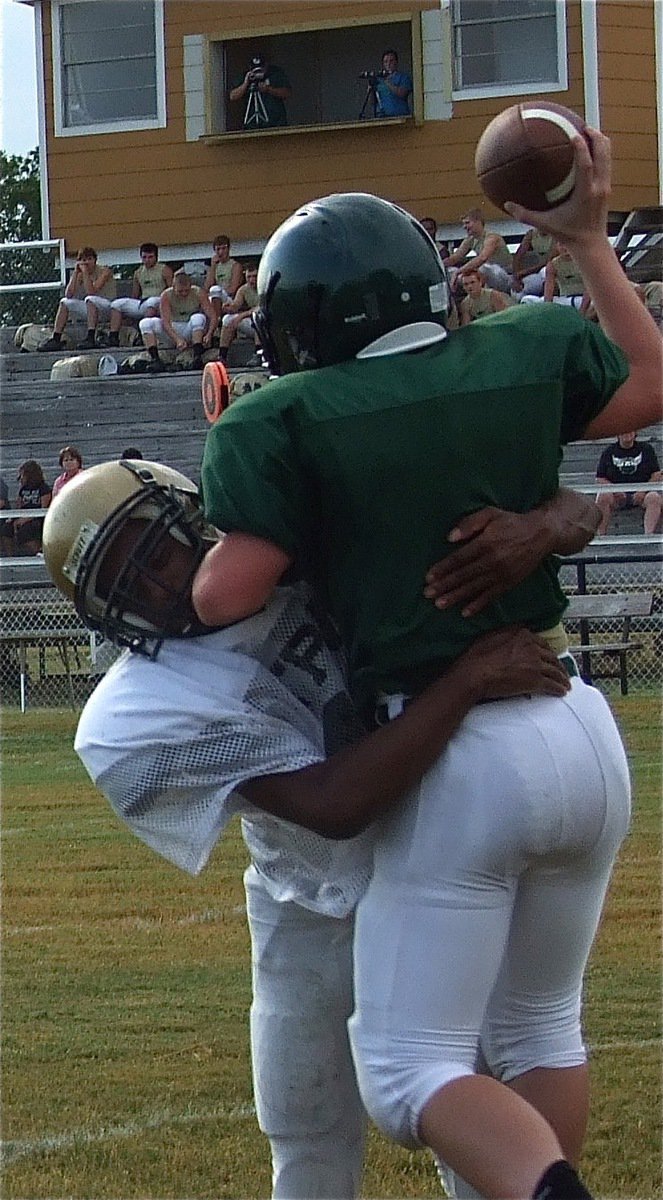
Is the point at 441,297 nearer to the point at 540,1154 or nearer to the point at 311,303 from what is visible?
the point at 311,303

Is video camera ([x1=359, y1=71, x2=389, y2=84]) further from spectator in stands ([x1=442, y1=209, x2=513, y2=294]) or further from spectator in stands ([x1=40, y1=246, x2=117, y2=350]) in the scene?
spectator in stands ([x1=40, y1=246, x2=117, y2=350])

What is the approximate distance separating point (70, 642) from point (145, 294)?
554 cm

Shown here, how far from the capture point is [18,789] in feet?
28.9

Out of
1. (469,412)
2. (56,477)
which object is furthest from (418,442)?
(56,477)

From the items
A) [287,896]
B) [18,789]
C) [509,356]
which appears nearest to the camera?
[509,356]

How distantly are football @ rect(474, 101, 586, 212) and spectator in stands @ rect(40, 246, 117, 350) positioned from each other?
1389 cm

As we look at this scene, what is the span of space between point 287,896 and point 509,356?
0.88 meters

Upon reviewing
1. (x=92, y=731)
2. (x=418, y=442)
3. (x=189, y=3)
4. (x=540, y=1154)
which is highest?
(x=189, y=3)

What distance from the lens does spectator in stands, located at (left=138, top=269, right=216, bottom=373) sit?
15570 millimetres

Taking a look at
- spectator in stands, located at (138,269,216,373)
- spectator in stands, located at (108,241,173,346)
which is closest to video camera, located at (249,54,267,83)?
spectator in stands, located at (108,241,173,346)

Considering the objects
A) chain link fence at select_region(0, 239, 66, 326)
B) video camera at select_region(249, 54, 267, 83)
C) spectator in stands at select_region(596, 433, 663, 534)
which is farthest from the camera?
chain link fence at select_region(0, 239, 66, 326)

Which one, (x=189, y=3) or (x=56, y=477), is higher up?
(x=189, y=3)

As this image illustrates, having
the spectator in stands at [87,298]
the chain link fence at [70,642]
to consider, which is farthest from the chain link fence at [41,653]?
the spectator in stands at [87,298]

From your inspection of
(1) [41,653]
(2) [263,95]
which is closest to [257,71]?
(2) [263,95]
